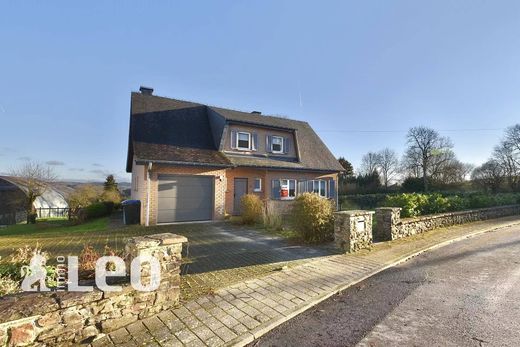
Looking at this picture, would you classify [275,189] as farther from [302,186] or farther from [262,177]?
[302,186]

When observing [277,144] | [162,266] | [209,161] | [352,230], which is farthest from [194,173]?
[162,266]

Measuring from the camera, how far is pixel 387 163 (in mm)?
49188

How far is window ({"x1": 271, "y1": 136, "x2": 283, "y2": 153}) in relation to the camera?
17411mm

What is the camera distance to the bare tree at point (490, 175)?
88.2 feet

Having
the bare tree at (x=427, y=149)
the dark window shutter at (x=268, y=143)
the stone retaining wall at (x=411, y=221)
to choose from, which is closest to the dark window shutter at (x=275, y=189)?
the dark window shutter at (x=268, y=143)

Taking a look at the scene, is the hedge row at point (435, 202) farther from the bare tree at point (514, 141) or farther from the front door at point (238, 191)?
the bare tree at point (514, 141)

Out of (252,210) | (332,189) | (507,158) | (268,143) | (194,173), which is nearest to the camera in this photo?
(252,210)

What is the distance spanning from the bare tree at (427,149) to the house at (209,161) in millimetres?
25480

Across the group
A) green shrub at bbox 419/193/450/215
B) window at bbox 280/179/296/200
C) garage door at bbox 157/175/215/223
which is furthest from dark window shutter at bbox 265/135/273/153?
green shrub at bbox 419/193/450/215

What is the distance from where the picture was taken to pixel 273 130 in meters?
17.3

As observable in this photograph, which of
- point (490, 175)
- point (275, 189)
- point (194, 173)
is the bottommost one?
point (275, 189)

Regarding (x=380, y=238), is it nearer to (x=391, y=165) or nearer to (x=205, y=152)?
(x=205, y=152)

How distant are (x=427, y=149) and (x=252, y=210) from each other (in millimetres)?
36787

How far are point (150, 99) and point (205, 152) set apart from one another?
5.21m
